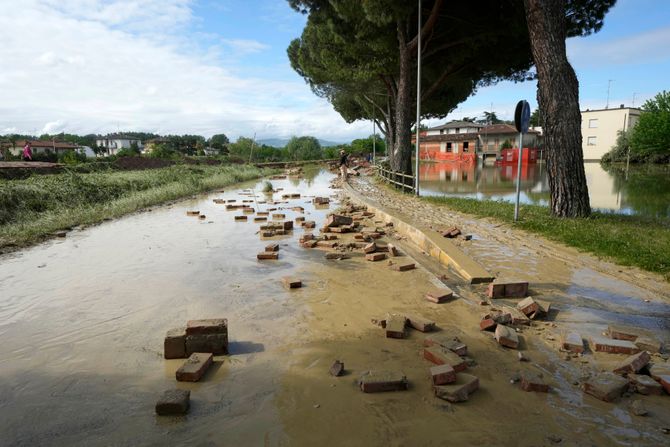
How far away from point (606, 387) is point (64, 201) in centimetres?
1436

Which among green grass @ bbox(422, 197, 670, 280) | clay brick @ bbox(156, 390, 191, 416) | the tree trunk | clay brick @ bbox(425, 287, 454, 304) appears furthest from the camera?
the tree trunk

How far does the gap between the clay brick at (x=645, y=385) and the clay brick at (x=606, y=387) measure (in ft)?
0.30

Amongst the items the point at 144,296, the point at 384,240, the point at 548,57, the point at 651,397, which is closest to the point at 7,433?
the point at 144,296

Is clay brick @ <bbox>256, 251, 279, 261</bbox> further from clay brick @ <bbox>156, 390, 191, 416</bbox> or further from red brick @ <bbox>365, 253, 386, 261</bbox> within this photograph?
clay brick @ <bbox>156, 390, 191, 416</bbox>

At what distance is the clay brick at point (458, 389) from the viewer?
2.96m

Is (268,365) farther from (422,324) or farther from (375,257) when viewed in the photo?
(375,257)

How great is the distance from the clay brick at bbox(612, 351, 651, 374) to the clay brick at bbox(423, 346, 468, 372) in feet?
3.80

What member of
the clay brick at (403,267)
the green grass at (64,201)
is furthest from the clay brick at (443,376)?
the green grass at (64,201)

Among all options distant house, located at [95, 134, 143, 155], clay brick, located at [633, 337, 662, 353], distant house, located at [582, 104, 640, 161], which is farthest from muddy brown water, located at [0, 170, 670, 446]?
distant house, located at [95, 134, 143, 155]

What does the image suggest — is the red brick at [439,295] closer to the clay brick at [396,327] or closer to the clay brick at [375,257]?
the clay brick at [396,327]

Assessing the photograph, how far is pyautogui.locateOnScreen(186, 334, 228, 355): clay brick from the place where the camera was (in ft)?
12.4

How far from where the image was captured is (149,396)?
10.5 ft

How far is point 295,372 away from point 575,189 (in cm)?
822

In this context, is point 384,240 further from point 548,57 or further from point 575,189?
point 548,57
